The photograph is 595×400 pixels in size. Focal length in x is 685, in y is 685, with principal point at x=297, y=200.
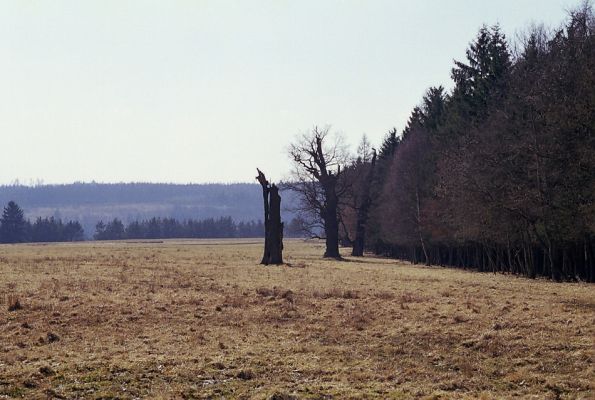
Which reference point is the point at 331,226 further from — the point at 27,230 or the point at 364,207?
the point at 27,230

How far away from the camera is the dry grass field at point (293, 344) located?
1077cm

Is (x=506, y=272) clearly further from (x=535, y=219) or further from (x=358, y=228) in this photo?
(x=358, y=228)

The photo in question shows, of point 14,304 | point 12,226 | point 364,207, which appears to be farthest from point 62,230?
point 14,304

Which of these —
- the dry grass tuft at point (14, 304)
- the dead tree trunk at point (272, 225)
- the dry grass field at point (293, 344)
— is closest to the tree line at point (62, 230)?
the dead tree trunk at point (272, 225)

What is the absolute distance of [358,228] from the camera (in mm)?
76938

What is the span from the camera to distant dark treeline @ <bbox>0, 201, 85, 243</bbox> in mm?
144250

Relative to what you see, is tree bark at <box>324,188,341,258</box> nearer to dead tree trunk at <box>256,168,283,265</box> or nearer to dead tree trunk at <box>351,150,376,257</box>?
dead tree trunk at <box>351,150,376,257</box>

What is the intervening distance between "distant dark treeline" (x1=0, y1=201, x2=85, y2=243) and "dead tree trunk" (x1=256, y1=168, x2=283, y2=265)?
352 feet

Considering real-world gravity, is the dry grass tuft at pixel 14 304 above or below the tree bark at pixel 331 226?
below

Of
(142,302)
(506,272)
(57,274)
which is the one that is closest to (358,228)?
(506,272)

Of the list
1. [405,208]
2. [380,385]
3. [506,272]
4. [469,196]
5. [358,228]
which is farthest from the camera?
[358,228]

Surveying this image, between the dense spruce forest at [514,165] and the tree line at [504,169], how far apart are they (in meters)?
0.07

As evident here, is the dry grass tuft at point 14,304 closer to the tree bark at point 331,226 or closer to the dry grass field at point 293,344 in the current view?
the dry grass field at point 293,344

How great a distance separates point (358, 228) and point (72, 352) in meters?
64.5
